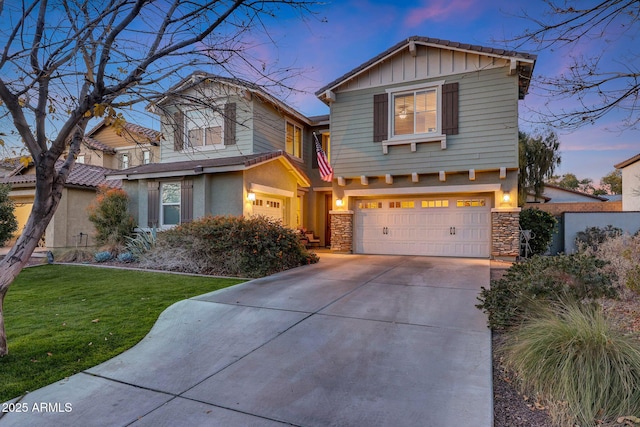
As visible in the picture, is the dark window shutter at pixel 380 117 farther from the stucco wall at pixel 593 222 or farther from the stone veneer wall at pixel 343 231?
the stucco wall at pixel 593 222

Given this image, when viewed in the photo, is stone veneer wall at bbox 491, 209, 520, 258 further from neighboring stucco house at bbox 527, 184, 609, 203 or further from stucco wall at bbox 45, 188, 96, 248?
neighboring stucco house at bbox 527, 184, 609, 203

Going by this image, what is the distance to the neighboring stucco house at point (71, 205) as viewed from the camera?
14188mm

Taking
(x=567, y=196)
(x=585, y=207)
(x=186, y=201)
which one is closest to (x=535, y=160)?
(x=585, y=207)

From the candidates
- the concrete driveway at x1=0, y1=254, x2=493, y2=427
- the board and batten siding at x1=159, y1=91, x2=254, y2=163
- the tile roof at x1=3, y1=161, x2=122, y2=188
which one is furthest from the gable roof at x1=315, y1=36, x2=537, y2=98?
the tile roof at x1=3, y1=161, x2=122, y2=188

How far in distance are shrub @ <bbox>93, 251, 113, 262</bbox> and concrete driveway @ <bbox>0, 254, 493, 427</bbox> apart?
22.0 feet

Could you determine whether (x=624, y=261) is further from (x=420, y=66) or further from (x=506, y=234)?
(x=420, y=66)

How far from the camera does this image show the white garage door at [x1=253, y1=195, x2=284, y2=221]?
1262 cm

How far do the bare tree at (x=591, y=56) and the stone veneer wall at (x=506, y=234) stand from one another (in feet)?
23.0

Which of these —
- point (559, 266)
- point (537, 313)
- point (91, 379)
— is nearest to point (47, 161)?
point (91, 379)

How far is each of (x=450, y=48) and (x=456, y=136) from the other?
8.84 feet

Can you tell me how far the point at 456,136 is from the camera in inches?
442

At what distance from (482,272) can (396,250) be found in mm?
4279

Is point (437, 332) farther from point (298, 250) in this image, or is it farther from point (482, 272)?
point (298, 250)

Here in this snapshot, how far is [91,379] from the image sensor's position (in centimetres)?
347
